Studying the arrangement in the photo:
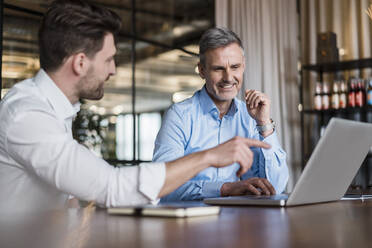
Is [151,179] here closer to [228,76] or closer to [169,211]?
[169,211]

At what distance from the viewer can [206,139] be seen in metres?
2.23

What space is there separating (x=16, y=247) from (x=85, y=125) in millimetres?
3059

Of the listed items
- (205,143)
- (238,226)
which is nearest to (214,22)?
(205,143)

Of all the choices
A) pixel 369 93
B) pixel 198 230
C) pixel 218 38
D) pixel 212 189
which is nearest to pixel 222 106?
pixel 218 38

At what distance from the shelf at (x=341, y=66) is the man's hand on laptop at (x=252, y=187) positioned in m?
3.18

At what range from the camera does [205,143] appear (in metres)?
2.23

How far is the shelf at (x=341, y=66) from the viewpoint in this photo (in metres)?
4.51

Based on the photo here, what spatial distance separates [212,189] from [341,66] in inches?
129

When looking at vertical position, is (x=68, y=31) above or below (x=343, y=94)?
below

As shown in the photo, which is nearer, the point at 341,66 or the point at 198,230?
the point at 198,230

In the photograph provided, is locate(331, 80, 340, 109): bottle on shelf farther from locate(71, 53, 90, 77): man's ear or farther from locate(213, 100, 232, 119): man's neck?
locate(71, 53, 90, 77): man's ear

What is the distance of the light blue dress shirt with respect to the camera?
2.01 m

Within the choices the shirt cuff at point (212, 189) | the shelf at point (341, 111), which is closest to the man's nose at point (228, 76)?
the shirt cuff at point (212, 189)

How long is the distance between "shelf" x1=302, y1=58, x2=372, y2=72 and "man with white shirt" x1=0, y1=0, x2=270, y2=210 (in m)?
3.53
